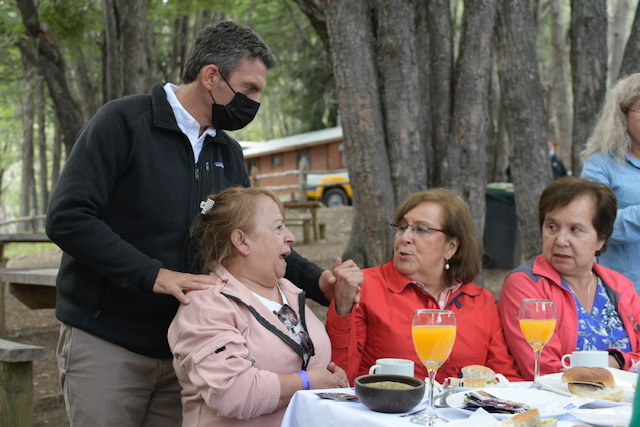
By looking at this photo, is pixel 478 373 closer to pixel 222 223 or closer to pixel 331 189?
pixel 222 223

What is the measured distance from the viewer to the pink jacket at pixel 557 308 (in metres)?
2.84

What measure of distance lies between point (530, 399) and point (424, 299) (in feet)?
2.94

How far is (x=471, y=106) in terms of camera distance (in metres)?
5.17

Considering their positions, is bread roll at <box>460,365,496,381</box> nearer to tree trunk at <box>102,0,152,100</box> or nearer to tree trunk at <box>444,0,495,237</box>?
tree trunk at <box>444,0,495,237</box>

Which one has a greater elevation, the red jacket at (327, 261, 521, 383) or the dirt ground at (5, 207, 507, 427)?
the red jacket at (327, 261, 521, 383)

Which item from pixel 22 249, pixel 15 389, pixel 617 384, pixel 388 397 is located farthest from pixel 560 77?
pixel 22 249

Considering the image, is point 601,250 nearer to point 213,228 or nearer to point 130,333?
point 213,228

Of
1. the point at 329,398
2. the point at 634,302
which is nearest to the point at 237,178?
the point at 329,398

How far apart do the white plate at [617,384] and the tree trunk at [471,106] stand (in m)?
2.83

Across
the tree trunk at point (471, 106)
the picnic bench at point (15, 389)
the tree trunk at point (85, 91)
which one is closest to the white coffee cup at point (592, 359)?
the picnic bench at point (15, 389)

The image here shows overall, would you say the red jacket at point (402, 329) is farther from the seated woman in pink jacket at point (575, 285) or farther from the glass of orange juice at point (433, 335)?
the glass of orange juice at point (433, 335)

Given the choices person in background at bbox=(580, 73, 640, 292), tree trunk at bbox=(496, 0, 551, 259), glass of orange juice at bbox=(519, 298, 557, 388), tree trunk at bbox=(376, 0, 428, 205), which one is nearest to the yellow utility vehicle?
tree trunk at bbox=(496, 0, 551, 259)

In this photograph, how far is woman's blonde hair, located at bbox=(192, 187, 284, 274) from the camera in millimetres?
2670

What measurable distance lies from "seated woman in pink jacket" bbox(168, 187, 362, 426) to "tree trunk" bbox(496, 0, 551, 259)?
4.19 m
